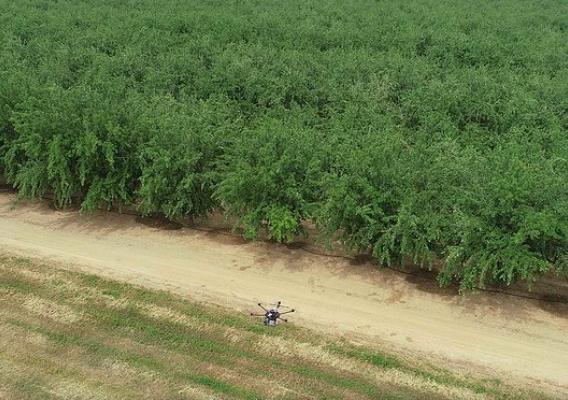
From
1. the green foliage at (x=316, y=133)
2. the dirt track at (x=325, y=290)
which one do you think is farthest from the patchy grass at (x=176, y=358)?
the green foliage at (x=316, y=133)

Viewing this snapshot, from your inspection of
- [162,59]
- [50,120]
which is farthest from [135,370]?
[162,59]

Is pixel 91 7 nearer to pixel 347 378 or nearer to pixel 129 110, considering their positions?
pixel 129 110

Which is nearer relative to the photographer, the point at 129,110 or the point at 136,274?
the point at 136,274

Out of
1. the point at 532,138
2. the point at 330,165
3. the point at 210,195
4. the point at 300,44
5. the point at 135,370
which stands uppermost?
the point at 300,44

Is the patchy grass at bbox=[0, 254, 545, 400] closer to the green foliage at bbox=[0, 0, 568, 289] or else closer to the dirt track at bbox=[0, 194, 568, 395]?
the dirt track at bbox=[0, 194, 568, 395]

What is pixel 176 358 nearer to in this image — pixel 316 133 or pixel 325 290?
pixel 325 290

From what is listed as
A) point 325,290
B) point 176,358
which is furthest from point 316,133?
point 176,358

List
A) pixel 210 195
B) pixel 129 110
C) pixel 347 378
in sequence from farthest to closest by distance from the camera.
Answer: pixel 129 110
pixel 210 195
pixel 347 378
